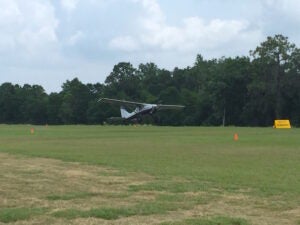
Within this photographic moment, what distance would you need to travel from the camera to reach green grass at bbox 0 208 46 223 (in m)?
8.41

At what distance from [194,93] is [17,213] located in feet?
396

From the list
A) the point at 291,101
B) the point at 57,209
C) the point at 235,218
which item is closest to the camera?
the point at 235,218

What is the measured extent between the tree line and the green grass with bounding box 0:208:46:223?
92201mm

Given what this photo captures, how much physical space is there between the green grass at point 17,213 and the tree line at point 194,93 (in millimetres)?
92201

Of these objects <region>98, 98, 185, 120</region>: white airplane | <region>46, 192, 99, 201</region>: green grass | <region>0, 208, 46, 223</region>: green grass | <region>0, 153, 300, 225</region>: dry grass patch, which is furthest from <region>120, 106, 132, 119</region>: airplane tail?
<region>0, 208, 46, 223</region>: green grass

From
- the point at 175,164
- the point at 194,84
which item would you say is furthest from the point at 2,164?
the point at 194,84

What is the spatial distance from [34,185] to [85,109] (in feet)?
434

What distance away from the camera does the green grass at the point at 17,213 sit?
8406 millimetres

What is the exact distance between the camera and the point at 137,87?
14675 cm

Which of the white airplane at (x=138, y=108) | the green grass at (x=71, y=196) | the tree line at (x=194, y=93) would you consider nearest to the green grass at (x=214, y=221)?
the green grass at (x=71, y=196)

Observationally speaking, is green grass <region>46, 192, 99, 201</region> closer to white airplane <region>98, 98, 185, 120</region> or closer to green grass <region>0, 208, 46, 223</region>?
green grass <region>0, 208, 46, 223</region>

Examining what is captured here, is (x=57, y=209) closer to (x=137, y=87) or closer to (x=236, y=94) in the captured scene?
(x=236, y=94)

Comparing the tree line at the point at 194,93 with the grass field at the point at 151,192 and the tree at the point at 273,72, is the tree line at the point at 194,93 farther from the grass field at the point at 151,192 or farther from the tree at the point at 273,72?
the grass field at the point at 151,192

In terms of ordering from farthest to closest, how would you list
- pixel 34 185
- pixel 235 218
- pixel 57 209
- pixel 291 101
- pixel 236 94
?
1. pixel 236 94
2. pixel 291 101
3. pixel 34 185
4. pixel 57 209
5. pixel 235 218
